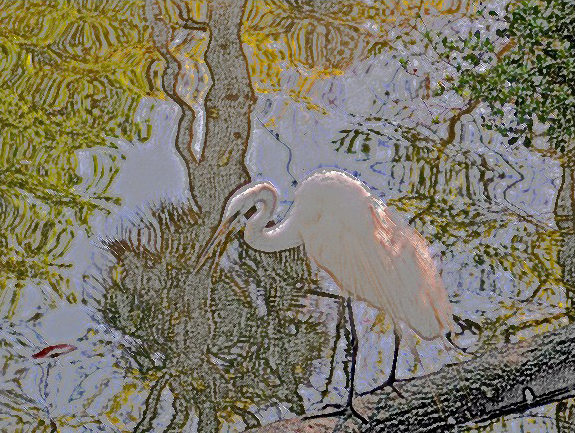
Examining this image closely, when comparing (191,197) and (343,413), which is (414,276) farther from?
(191,197)

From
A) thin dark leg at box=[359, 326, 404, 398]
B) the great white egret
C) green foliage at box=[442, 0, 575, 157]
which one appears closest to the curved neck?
the great white egret

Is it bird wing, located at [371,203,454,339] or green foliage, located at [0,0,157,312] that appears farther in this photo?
green foliage, located at [0,0,157,312]

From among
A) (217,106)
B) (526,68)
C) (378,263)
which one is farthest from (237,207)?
(526,68)

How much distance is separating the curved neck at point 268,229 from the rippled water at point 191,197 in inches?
2.0

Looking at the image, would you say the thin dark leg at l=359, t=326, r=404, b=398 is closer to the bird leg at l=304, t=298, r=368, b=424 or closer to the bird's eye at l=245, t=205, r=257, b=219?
the bird leg at l=304, t=298, r=368, b=424

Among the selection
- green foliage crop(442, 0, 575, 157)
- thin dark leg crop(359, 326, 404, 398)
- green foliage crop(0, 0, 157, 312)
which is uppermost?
green foliage crop(442, 0, 575, 157)

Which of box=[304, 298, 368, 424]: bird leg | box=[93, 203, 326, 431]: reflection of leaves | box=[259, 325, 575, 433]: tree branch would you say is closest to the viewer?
box=[259, 325, 575, 433]: tree branch

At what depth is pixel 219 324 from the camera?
2.13 metres

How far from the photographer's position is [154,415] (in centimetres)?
212

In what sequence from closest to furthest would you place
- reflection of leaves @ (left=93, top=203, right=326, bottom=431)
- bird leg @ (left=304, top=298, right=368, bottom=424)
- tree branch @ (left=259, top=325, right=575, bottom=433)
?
1. tree branch @ (left=259, top=325, right=575, bottom=433)
2. bird leg @ (left=304, top=298, right=368, bottom=424)
3. reflection of leaves @ (left=93, top=203, right=326, bottom=431)

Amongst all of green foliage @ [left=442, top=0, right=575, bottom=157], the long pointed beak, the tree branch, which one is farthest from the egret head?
green foliage @ [left=442, top=0, right=575, bottom=157]

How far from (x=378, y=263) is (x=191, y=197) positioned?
482 millimetres

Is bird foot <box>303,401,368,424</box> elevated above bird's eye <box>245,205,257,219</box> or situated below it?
below

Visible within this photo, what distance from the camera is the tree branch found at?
190cm
